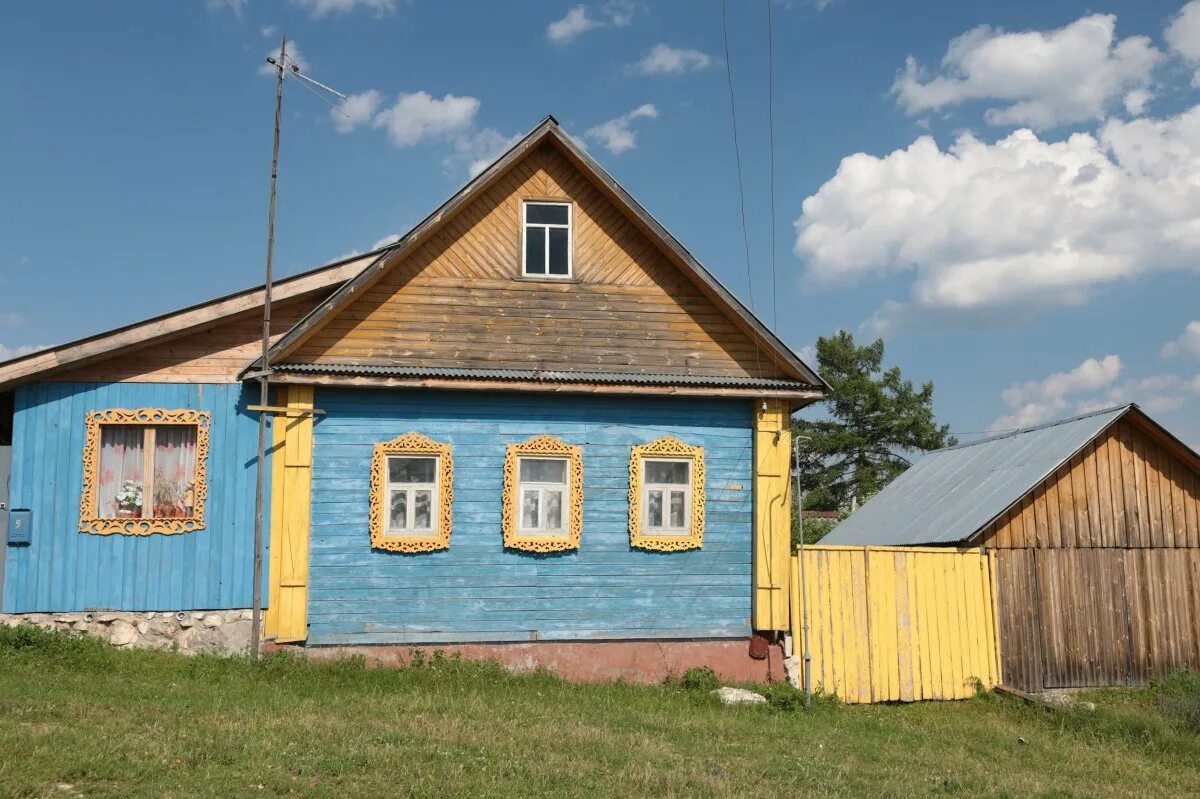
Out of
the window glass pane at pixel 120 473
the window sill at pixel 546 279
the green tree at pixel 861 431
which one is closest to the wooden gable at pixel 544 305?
the window sill at pixel 546 279

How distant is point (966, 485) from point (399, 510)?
10173 mm

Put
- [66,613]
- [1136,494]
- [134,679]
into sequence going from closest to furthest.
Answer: [134,679] → [66,613] → [1136,494]

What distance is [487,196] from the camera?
527 inches

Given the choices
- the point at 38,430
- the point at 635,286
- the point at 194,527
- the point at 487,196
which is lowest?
the point at 194,527

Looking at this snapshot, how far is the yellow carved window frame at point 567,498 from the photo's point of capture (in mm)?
12711

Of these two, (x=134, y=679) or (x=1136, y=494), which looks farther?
(x=1136, y=494)

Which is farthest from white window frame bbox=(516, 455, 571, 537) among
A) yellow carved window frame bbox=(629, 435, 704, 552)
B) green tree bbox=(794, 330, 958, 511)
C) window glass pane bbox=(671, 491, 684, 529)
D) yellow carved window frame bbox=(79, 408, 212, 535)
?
green tree bbox=(794, 330, 958, 511)

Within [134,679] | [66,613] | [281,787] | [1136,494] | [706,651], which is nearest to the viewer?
[281,787]

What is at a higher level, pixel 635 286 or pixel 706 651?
pixel 635 286

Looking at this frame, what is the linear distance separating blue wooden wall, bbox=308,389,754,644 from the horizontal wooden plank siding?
4528mm

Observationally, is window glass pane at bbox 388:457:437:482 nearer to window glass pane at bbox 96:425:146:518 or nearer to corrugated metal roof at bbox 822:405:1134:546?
window glass pane at bbox 96:425:146:518

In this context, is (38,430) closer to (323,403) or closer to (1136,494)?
(323,403)

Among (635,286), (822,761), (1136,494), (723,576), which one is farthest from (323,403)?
(1136,494)

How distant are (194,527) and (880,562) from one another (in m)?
8.99
